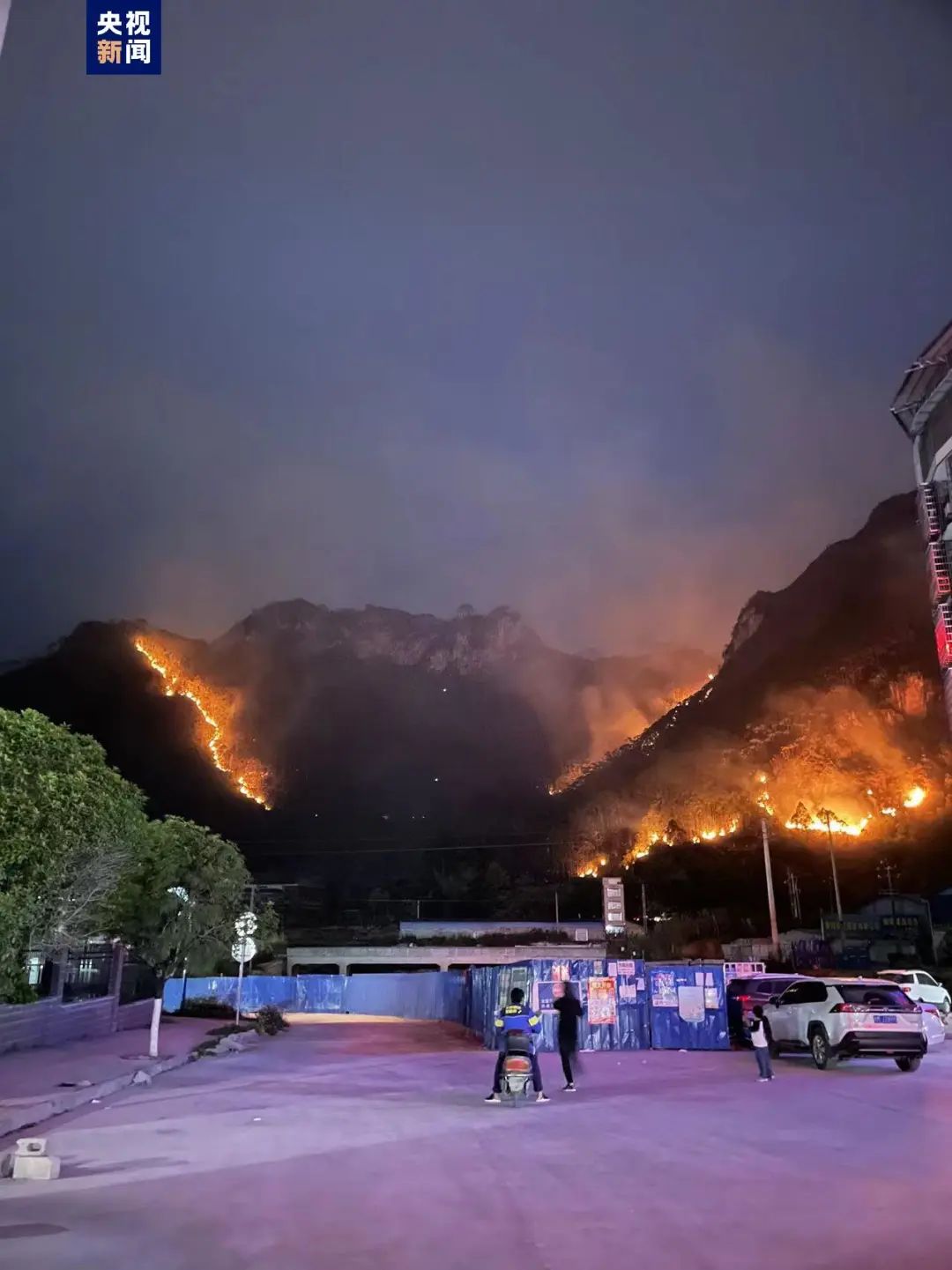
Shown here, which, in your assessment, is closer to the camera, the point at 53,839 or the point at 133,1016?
the point at 53,839

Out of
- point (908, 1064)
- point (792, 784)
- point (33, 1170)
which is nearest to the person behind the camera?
point (33, 1170)

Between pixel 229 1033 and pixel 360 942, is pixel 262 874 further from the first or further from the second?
pixel 229 1033

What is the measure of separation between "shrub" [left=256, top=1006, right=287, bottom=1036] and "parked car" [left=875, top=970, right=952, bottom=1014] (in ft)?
63.2

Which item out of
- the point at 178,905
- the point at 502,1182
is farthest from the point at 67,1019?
the point at 502,1182

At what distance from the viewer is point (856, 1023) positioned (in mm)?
15227

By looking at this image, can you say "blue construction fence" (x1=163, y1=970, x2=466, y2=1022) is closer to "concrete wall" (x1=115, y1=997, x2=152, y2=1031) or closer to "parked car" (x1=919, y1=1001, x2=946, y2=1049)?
"concrete wall" (x1=115, y1=997, x2=152, y2=1031)

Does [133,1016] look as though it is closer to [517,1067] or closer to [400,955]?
[517,1067]

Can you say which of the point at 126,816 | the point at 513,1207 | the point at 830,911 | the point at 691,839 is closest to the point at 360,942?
the point at 830,911

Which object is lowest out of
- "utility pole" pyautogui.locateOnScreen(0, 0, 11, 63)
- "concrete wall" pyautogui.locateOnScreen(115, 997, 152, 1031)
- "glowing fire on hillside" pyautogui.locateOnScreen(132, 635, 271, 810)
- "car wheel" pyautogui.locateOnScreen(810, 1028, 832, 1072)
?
"concrete wall" pyautogui.locateOnScreen(115, 997, 152, 1031)

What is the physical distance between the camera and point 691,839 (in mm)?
117188

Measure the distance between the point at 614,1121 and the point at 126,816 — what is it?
66.2 feet

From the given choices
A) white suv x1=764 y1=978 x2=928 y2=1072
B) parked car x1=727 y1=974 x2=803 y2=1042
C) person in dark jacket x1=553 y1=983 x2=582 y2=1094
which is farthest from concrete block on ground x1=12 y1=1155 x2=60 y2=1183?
parked car x1=727 y1=974 x2=803 y2=1042

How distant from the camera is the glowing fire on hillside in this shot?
16400cm

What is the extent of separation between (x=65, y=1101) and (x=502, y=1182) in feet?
26.7
